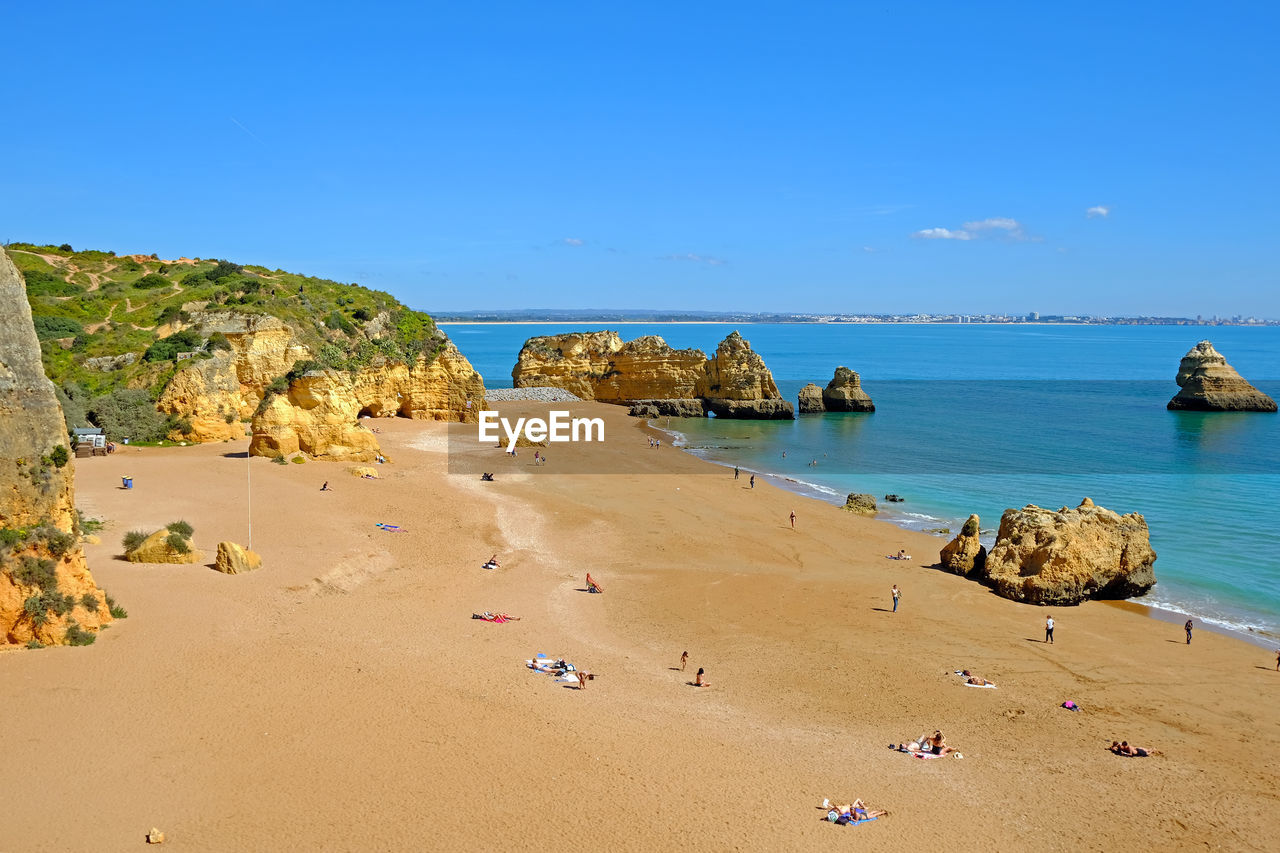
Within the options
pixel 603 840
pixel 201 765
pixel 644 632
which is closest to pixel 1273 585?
pixel 644 632

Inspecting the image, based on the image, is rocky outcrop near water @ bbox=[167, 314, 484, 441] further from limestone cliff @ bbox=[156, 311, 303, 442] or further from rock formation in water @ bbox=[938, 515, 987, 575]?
rock formation in water @ bbox=[938, 515, 987, 575]

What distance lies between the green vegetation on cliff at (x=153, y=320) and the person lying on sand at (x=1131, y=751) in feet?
100

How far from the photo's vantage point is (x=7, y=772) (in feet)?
36.9

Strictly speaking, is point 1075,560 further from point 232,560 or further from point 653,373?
point 653,373

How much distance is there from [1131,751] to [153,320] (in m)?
46.9

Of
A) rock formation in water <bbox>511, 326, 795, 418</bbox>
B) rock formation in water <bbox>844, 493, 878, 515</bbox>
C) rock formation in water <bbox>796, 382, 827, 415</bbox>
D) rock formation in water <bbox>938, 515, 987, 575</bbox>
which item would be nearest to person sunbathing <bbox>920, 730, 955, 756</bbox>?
rock formation in water <bbox>938, 515, 987, 575</bbox>

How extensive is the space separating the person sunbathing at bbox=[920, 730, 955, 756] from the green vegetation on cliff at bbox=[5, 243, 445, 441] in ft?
93.3

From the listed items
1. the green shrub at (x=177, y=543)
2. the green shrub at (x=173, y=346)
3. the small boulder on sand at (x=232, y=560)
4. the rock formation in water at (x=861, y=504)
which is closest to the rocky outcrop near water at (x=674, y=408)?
the rock formation in water at (x=861, y=504)

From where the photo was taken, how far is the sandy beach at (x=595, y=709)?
11391mm

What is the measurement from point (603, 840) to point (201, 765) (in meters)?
5.88

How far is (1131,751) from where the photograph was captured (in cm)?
1412

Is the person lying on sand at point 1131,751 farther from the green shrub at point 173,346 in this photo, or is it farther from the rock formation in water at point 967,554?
the green shrub at point 173,346

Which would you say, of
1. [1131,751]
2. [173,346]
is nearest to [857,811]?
[1131,751]

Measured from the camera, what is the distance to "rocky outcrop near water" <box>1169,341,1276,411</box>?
68188mm
